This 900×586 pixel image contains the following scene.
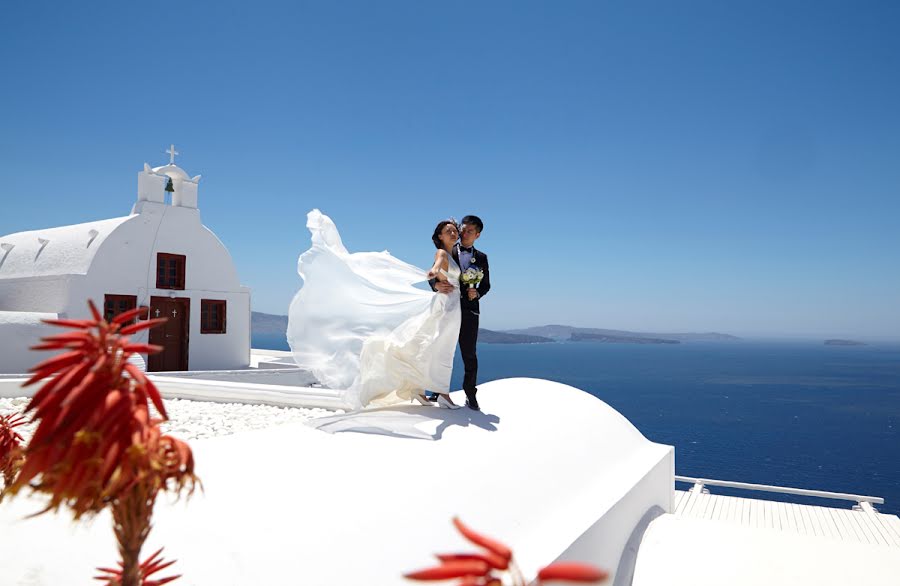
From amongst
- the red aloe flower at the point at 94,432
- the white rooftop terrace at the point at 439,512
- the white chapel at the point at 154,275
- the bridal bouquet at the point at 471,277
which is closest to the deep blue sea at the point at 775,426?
the white rooftop terrace at the point at 439,512

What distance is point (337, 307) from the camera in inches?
238

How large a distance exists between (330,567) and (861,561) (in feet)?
16.7

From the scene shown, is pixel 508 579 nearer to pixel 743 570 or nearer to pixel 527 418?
pixel 527 418

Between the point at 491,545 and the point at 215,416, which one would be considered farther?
the point at 215,416

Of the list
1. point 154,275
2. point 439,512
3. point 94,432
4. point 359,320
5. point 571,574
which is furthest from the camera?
point 154,275

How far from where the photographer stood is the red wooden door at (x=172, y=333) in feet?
61.2

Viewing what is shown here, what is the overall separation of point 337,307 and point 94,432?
4.95 metres

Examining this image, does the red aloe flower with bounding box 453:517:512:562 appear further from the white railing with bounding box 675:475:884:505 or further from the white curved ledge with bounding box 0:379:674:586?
the white railing with bounding box 675:475:884:505

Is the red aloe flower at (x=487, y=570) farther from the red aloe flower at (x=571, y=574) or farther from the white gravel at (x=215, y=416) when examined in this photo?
the white gravel at (x=215, y=416)

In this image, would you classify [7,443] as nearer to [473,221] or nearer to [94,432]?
[94,432]

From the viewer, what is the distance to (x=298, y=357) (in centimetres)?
610

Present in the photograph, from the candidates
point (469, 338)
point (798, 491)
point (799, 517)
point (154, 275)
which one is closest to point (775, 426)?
point (798, 491)

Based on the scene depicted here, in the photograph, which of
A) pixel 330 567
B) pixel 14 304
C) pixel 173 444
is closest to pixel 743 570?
pixel 330 567

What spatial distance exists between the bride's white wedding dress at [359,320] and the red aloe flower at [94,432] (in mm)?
4401
